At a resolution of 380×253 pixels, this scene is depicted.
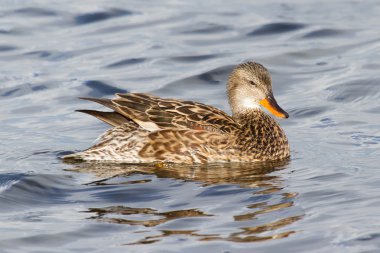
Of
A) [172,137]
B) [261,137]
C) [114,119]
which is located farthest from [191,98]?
[172,137]

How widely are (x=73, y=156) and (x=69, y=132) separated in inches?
60.7

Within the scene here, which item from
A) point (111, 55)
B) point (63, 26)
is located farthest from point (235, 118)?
point (63, 26)

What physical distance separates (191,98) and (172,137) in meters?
3.37

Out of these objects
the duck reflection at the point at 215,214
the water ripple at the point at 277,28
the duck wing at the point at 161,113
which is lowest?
the duck reflection at the point at 215,214

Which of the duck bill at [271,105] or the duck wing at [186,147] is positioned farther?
the duck bill at [271,105]

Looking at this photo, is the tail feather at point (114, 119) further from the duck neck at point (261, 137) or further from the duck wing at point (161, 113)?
the duck neck at point (261, 137)

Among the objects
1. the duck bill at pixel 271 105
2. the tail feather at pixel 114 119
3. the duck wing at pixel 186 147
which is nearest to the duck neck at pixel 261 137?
the duck bill at pixel 271 105

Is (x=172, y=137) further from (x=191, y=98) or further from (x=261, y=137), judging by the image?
(x=191, y=98)

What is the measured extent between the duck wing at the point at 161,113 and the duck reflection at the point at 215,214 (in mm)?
433

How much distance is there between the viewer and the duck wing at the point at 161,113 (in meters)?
11.7

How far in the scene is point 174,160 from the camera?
464 inches

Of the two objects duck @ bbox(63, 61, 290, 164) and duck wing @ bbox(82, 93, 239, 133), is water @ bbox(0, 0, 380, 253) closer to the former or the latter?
duck @ bbox(63, 61, 290, 164)

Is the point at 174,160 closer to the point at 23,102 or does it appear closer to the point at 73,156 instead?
the point at 73,156

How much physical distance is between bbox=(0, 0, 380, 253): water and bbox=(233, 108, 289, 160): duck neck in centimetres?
21
